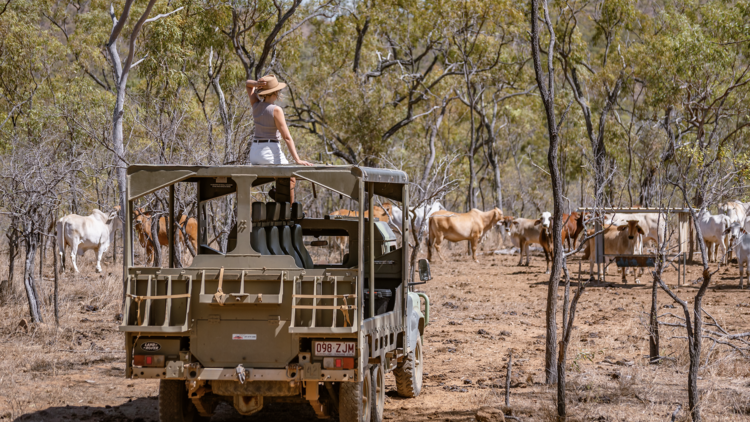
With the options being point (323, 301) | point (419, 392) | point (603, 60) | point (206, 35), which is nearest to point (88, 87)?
point (206, 35)

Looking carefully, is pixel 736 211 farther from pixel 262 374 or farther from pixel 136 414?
pixel 262 374

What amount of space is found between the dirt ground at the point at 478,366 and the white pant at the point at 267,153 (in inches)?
103

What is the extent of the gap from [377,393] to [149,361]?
2273 mm

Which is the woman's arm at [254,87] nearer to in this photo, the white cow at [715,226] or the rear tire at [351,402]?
the rear tire at [351,402]

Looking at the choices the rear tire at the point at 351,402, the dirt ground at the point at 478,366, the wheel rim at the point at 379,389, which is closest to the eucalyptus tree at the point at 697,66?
the dirt ground at the point at 478,366

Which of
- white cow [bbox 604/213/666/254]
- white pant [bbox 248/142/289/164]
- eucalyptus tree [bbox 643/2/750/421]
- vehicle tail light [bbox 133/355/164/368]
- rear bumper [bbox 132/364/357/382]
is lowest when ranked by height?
rear bumper [bbox 132/364/357/382]

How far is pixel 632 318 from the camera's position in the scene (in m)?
14.8

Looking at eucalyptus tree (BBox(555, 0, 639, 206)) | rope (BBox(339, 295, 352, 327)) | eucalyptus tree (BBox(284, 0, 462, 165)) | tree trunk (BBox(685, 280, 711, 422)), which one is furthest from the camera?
eucalyptus tree (BBox(555, 0, 639, 206))

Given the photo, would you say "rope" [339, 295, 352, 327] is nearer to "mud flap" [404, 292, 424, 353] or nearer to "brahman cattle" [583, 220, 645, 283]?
"mud flap" [404, 292, 424, 353]

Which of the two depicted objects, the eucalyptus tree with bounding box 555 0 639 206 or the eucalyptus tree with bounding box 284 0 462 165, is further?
the eucalyptus tree with bounding box 555 0 639 206

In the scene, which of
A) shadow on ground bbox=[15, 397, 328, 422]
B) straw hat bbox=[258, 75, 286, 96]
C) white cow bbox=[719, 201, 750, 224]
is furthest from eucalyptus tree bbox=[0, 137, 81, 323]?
white cow bbox=[719, 201, 750, 224]

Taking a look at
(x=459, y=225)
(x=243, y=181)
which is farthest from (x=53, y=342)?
(x=459, y=225)

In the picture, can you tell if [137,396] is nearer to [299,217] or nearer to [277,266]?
[299,217]

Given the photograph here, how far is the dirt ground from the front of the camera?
830cm
